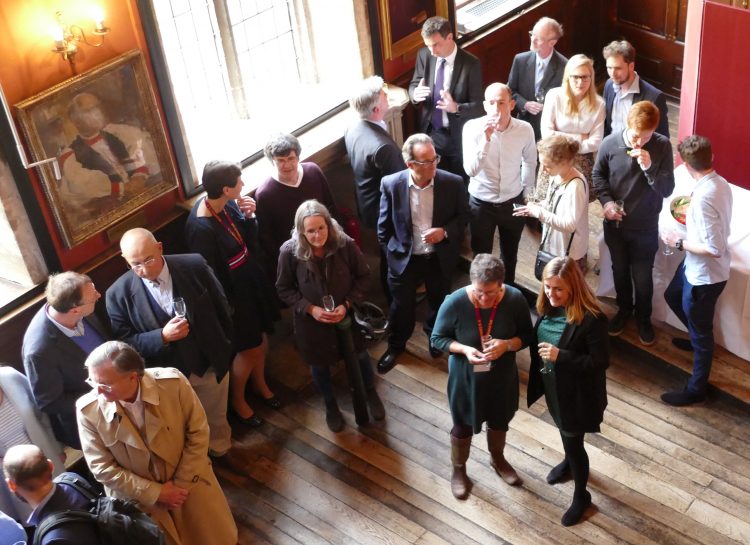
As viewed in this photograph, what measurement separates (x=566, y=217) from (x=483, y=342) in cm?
121

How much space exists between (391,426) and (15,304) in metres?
2.41

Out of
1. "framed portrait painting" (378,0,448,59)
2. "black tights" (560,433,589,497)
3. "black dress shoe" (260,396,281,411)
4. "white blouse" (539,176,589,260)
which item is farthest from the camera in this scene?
"framed portrait painting" (378,0,448,59)

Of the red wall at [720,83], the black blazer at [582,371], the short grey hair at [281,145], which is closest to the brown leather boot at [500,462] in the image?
the black blazer at [582,371]

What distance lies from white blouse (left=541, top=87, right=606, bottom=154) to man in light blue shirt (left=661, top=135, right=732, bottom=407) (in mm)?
976

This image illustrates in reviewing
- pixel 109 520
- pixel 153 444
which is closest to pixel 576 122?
pixel 153 444

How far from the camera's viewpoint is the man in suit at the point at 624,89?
6.16m

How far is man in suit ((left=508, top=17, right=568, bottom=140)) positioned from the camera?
269 inches

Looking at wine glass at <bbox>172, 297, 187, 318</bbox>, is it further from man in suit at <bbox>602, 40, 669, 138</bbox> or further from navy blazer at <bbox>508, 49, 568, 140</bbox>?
navy blazer at <bbox>508, 49, 568, 140</bbox>

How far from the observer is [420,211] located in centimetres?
588

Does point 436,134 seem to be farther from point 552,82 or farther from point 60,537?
point 60,537

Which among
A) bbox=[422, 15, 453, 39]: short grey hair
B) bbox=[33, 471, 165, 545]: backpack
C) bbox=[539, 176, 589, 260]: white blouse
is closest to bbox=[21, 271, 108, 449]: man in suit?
bbox=[33, 471, 165, 545]: backpack

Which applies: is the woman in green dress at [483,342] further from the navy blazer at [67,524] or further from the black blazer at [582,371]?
the navy blazer at [67,524]

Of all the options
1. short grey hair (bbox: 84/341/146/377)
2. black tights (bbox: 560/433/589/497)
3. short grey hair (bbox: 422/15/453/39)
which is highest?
short grey hair (bbox: 422/15/453/39)

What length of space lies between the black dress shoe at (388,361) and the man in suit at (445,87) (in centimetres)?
164
